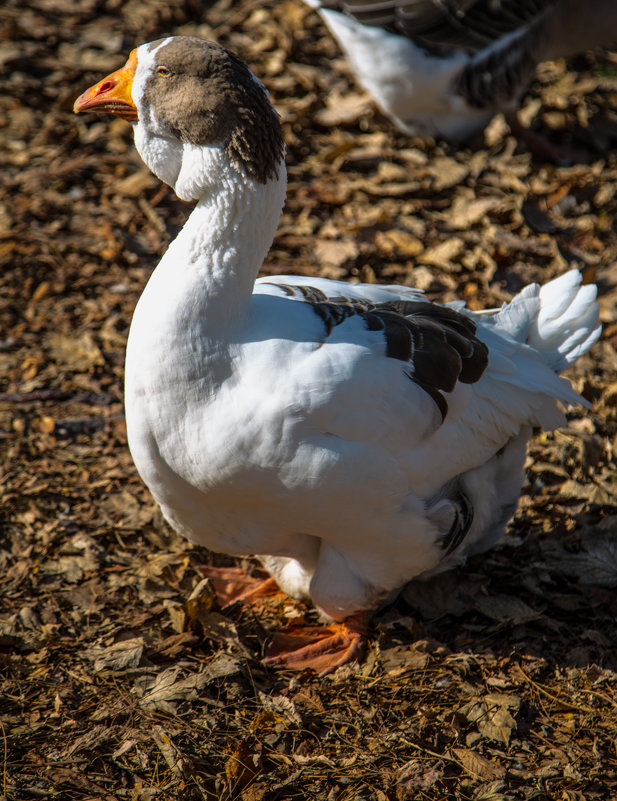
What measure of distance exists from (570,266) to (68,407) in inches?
135

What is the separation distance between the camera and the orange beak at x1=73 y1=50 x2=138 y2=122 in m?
→ 3.04

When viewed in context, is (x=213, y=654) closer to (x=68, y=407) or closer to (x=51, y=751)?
(x=51, y=751)

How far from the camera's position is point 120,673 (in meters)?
3.38

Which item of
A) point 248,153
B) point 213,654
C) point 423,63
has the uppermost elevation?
point 248,153

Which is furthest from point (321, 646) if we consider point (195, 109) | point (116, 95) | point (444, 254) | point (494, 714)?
point (444, 254)

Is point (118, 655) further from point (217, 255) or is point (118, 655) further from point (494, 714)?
point (217, 255)

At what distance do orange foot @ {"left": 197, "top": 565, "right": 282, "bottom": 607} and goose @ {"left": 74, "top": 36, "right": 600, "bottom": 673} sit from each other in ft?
1.22

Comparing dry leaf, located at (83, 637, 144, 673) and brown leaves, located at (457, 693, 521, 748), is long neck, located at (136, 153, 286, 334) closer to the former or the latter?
dry leaf, located at (83, 637, 144, 673)

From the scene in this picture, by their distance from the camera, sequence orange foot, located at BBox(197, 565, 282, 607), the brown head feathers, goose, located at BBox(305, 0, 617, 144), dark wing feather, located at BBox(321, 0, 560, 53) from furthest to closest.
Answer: goose, located at BBox(305, 0, 617, 144), dark wing feather, located at BBox(321, 0, 560, 53), orange foot, located at BBox(197, 565, 282, 607), the brown head feathers

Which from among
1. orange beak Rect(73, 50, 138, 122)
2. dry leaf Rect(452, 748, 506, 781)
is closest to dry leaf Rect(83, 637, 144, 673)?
dry leaf Rect(452, 748, 506, 781)

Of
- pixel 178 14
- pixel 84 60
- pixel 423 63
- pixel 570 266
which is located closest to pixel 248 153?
pixel 570 266

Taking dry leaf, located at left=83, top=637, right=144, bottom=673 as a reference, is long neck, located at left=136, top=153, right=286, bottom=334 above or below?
above

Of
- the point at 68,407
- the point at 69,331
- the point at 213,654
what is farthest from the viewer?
the point at 69,331

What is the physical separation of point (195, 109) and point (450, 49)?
4.23 metres
